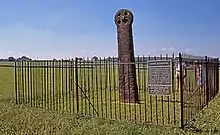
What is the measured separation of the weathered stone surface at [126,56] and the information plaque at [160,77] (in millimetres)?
3274

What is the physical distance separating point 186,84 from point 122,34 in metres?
3.32

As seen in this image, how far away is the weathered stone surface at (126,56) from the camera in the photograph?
1202cm

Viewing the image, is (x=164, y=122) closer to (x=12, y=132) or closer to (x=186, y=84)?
(x=186, y=84)

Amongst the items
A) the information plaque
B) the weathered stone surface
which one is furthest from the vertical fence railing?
the weathered stone surface

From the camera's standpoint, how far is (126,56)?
1214 cm

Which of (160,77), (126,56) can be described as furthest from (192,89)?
(126,56)

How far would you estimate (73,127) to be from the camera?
26.0ft

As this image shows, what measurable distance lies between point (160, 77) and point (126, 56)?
383cm

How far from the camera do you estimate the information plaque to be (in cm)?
827

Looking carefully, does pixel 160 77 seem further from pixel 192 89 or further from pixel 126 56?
pixel 126 56

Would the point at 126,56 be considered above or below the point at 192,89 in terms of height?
above

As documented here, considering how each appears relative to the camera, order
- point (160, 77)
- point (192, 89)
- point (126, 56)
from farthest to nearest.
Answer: point (126, 56) → point (192, 89) → point (160, 77)

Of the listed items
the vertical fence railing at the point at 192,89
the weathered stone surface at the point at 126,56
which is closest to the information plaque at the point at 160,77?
the vertical fence railing at the point at 192,89

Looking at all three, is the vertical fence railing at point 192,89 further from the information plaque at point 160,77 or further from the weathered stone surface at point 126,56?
the weathered stone surface at point 126,56
